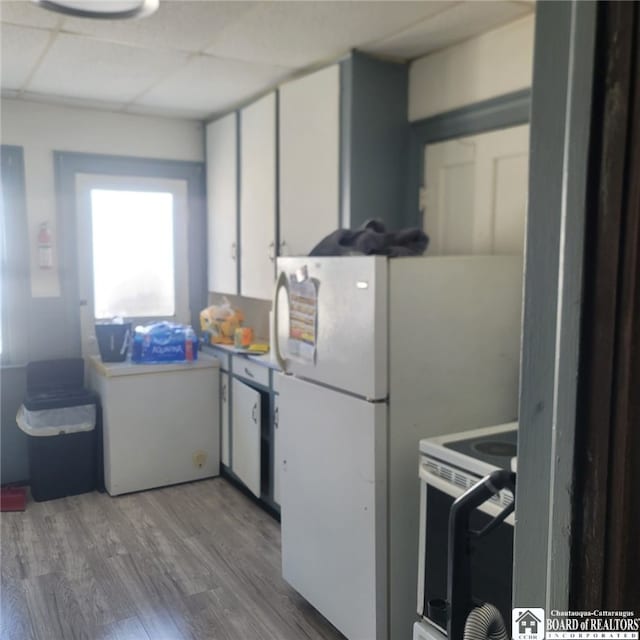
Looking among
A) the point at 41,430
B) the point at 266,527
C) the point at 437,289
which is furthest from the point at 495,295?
the point at 41,430

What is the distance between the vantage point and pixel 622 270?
0.59 metres

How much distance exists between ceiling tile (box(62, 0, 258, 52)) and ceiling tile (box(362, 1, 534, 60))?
0.66 metres

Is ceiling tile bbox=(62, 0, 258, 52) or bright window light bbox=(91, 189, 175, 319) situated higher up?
Answer: ceiling tile bbox=(62, 0, 258, 52)

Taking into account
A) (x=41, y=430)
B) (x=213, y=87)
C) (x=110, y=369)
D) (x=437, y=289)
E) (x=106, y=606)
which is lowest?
(x=106, y=606)

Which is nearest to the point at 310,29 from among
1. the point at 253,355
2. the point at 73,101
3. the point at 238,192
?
A: the point at 238,192

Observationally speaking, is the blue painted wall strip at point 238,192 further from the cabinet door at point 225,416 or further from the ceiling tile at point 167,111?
the cabinet door at point 225,416

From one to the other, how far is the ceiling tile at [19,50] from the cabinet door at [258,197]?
45.7 inches

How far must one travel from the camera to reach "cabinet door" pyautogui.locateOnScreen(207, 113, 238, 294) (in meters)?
3.99

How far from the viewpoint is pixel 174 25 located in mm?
2516

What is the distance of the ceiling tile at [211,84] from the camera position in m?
3.10

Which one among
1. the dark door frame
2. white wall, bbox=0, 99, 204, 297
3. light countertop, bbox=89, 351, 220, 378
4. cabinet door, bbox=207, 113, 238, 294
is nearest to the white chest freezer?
light countertop, bbox=89, 351, 220, 378

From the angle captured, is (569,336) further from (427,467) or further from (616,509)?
(427,467)

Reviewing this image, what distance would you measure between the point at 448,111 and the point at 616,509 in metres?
2.42

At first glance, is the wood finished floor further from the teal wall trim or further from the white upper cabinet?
the white upper cabinet
